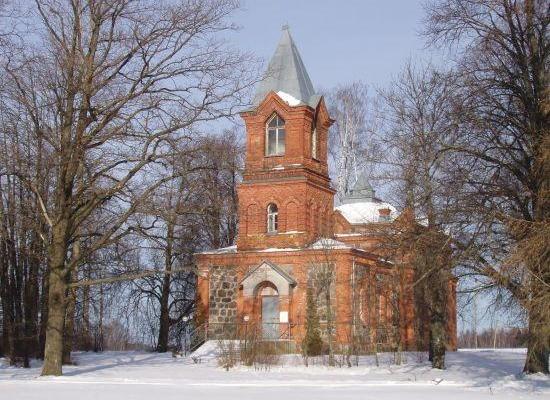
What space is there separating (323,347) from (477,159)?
Result: 14.8 metres

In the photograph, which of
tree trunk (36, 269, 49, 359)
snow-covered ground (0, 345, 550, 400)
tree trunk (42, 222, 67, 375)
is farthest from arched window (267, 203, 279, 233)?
tree trunk (42, 222, 67, 375)

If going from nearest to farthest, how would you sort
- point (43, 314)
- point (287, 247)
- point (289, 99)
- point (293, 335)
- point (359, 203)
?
point (43, 314), point (293, 335), point (287, 247), point (289, 99), point (359, 203)

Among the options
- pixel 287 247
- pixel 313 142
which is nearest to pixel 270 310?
pixel 287 247

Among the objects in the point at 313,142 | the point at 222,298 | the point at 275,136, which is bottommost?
the point at 222,298

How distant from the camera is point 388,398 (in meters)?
17.0

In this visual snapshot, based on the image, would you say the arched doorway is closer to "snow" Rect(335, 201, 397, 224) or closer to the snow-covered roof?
the snow-covered roof

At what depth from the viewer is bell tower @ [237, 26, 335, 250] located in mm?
37656

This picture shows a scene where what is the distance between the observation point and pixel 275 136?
38.5 meters

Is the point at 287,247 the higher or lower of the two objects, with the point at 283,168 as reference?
lower

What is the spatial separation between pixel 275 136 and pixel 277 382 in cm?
1825

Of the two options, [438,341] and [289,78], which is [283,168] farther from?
[438,341]

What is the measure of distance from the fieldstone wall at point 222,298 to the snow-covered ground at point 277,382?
21.9 feet

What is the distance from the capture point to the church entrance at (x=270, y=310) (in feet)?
120

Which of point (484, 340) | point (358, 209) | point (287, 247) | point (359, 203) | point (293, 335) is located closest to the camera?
point (293, 335)
